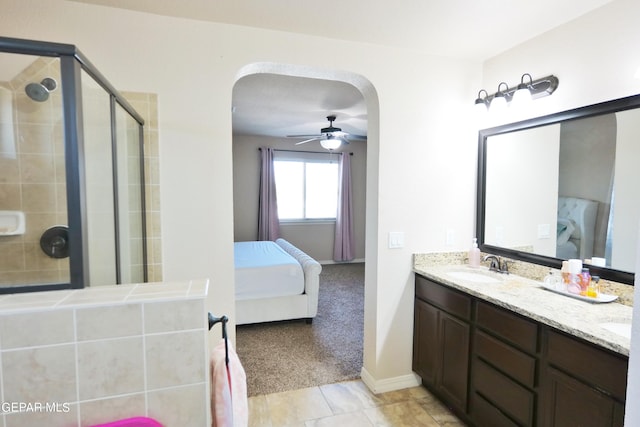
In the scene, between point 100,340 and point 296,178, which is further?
point 296,178

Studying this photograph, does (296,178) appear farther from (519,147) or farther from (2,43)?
(2,43)

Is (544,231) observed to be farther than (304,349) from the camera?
No

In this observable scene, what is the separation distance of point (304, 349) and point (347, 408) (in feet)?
2.95

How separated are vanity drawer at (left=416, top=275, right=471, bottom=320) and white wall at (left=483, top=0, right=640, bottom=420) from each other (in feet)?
4.22

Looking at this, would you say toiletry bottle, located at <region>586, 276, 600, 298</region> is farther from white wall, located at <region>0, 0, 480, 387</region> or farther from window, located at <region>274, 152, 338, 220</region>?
window, located at <region>274, 152, 338, 220</region>

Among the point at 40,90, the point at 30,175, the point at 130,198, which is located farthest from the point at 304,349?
the point at 40,90

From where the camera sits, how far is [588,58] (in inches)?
70.7

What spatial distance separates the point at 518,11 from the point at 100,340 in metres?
2.40

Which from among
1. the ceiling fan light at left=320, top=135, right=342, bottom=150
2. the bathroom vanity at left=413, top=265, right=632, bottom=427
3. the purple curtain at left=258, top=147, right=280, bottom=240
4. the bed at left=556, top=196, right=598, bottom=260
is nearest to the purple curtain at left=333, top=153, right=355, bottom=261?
the purple curtain at left=258, top=147, right=280, bottom=240

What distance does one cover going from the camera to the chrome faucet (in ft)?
7.44

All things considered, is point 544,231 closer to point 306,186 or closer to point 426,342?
point 426,342

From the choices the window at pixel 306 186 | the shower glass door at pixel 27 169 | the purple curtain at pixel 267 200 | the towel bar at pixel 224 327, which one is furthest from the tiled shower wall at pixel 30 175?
the window at pixel 306 186

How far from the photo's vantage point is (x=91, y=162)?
1225 millimetres

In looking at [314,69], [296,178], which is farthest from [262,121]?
[314,69]
